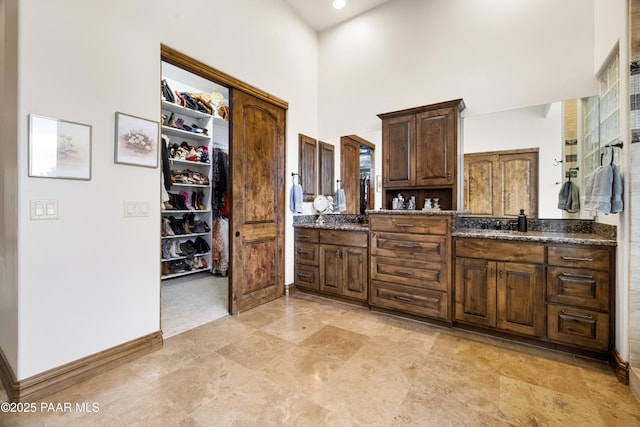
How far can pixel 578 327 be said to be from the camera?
2107mm

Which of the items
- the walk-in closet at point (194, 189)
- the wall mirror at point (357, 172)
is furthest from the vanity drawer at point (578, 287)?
the walk-in closet at point (194, 189)

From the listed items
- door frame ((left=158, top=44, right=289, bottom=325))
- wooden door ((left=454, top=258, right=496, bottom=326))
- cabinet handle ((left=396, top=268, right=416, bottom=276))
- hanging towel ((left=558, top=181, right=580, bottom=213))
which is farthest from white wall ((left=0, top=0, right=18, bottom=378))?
hanging towel ((left=558, top=181, right=580, bottom=213))

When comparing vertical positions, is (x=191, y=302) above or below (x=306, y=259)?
below

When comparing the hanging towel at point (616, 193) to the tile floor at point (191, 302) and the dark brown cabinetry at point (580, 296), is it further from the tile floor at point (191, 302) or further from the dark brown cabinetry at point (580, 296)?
the tile floor at point (191, 302)

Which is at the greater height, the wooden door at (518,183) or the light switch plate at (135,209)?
the wooden door at (518,183)

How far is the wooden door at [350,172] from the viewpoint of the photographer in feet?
12.3

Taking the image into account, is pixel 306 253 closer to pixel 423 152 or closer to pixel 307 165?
pixel 307 165

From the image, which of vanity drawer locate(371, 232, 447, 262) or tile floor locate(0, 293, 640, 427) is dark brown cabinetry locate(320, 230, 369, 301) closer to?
vanity drawer locate(371, 232, 447, 262)

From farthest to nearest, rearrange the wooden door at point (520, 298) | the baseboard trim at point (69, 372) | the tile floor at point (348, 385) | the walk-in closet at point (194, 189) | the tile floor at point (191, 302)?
the walk-in closet at point (194, 189)
the tile floor at point (191, 302)
the wooden door at point (520, 298)
the baseboard trim at point (69, 372)
the tile floor at point (348, 385)

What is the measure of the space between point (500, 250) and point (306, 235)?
7.03 feet

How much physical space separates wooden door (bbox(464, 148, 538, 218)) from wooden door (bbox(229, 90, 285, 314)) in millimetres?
2214

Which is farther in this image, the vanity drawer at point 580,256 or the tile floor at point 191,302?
the tile floor at point 191,302

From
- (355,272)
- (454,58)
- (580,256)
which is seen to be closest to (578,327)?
(580,256)

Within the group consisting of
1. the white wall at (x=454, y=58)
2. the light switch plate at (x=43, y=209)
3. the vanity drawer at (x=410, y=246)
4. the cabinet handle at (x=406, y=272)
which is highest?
the white wall at (x=454, y=58)
